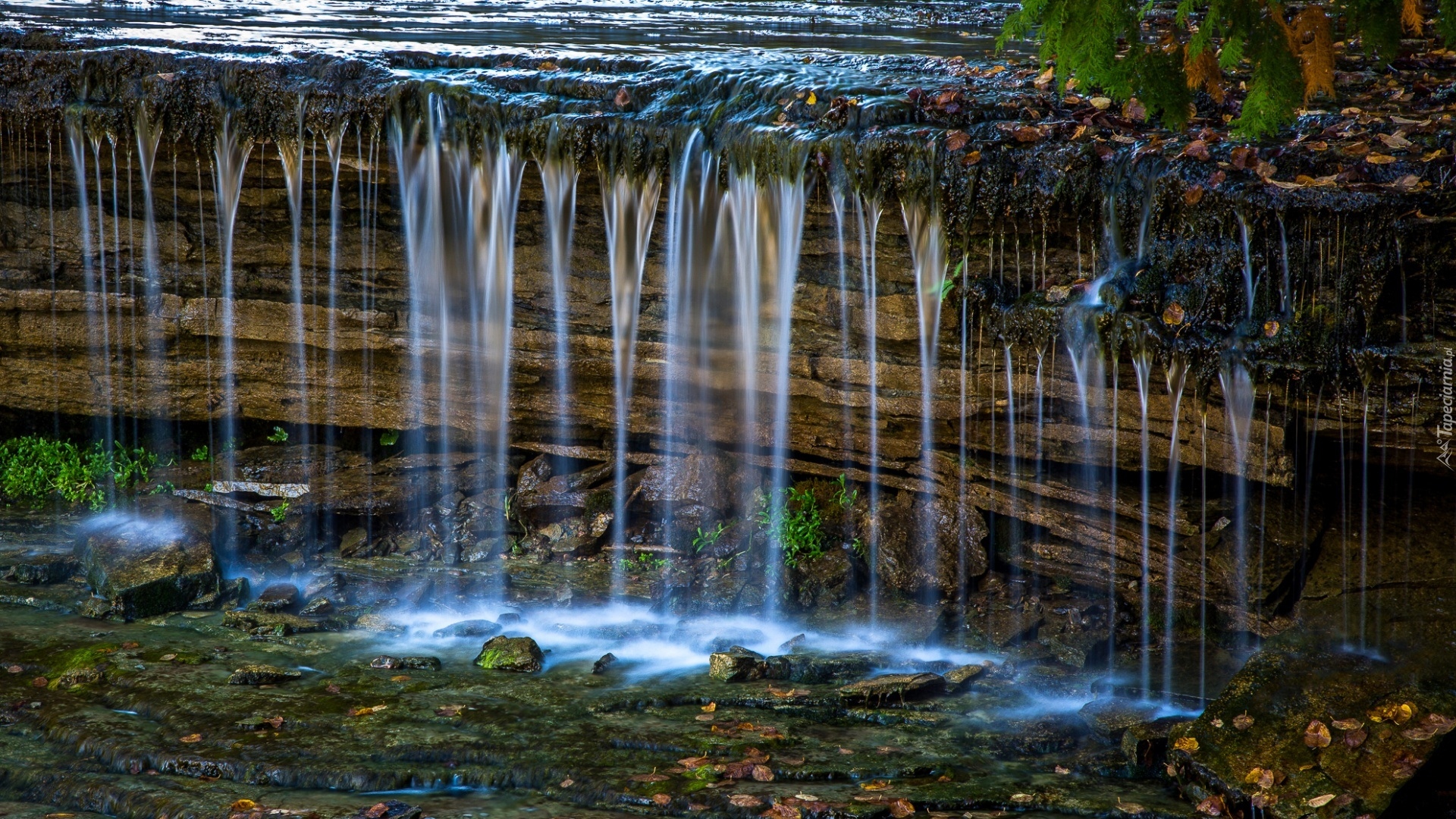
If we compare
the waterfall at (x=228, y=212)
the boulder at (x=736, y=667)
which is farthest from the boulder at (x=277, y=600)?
the boulder at (x=736, y=667)

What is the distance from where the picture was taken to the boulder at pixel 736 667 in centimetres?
657

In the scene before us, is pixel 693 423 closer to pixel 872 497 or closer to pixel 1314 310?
pixel 872 497

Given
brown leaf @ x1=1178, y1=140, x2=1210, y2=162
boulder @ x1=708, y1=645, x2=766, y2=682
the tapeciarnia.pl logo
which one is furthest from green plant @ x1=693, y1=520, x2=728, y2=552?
the tapeciarnia.pl logo

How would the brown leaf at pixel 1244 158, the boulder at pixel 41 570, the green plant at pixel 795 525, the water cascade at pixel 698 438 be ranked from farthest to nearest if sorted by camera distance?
the green plant at pixel 795 525 < the boulder at pixel 41 570 < the brown leaf at pixel 1244 158 < the water cascade at pixel 698 438

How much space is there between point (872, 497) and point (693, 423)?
144 cm

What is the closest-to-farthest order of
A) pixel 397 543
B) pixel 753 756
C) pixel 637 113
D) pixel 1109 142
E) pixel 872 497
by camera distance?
pixel 753 756 → pixel 1109 142 → pixel 637 113 → pixel 872 497 → pixel 397 543

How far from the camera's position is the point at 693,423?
8492 millimetres

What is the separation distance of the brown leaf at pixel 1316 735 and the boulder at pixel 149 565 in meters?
6.64

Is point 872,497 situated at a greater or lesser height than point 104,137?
lesser

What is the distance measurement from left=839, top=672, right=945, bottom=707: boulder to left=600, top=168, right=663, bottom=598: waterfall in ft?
7.65

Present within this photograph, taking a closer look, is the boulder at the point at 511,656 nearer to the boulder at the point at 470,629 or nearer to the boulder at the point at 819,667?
the boulder at the point at 470,629

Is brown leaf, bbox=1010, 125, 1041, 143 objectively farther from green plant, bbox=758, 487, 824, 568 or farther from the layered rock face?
green plant, bbox=758, 487, 824, 568

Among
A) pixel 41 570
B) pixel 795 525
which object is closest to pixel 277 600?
pixel 41 570

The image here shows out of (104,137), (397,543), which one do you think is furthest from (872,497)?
(104,137)
